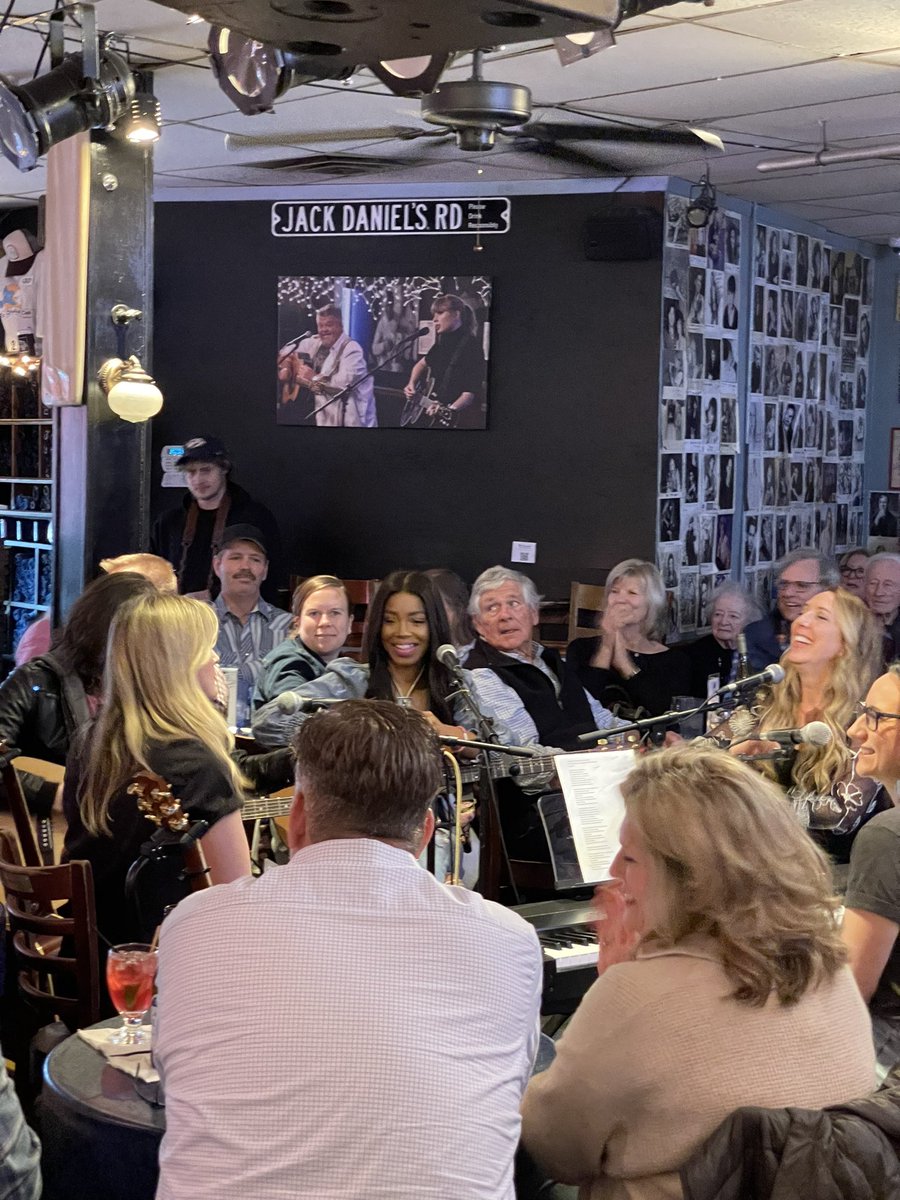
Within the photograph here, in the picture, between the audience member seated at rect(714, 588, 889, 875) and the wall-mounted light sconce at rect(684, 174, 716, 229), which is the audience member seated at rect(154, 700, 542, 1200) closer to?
the audience member seated at rect(714, 588, 889, 875)

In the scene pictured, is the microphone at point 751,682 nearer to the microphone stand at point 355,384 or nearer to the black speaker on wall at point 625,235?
the black speaker on wall at point 625,235

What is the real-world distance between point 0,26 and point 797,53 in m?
2.65

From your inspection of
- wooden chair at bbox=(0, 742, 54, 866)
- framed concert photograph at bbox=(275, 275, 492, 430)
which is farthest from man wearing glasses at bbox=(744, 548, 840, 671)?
wooden chair at bbox=(0, 742, 54, 866)

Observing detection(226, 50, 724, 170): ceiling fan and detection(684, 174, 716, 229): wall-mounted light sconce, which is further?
detection(684, 174, 716, 229): wall-mounted light sconce

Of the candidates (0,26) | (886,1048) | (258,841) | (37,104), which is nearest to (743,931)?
(886,1048)

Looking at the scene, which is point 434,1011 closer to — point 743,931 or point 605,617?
point 743,931

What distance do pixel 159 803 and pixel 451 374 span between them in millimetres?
5438

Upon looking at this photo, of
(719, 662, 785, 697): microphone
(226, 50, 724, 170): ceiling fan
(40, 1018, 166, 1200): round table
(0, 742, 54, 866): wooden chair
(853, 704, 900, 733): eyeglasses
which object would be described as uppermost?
(226, 50, 724, 170): ceiling fan

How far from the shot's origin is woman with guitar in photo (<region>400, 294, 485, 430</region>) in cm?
787

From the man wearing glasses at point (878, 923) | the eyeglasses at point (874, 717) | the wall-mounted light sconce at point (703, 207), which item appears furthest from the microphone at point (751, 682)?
the wall-mounted light sconce at point (703, 207)

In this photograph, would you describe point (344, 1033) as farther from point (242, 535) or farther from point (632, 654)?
point (242, 535)

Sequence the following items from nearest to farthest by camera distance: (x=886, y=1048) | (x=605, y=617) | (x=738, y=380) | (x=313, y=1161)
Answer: (x=313, y=1161), (x=886, y=1048), (x=605, y=617), (x=738, y=380)

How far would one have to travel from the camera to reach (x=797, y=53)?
4941mm

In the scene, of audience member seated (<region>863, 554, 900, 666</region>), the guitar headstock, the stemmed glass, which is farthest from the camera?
audience member seated (<region>863, 554, 900, 666</region>)
